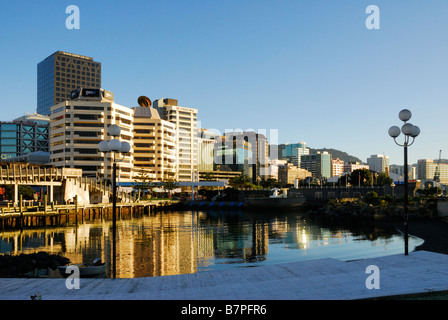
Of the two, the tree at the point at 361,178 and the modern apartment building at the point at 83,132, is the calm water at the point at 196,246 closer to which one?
the modern apartment building at the point at 83,132

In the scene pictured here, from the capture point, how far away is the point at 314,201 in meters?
121

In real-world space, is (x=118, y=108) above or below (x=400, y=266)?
above

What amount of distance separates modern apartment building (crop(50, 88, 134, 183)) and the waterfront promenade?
12166 cm

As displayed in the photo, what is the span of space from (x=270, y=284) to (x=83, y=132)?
133 meters

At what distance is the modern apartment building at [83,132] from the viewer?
136 meters

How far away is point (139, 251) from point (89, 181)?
57.1 meters

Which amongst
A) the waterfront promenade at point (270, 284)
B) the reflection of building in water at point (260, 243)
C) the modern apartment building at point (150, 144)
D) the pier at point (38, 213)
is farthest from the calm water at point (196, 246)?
the modern apartment building at point (150, 144)

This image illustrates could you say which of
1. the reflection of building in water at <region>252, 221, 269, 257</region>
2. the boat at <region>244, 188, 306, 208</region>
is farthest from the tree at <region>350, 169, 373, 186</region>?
the reflection of building in water at <region>252, 221, 269, 257</region>

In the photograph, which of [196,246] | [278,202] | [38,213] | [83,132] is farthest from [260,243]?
[83,132]

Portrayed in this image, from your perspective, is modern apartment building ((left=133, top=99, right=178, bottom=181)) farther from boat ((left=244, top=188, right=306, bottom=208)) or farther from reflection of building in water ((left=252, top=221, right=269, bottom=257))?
reflection of building in water ((left=252, top=221, right=269, bottom=257))

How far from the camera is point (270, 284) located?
15.1 metres

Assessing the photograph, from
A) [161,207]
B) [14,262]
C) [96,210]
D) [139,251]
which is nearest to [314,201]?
[161,207]

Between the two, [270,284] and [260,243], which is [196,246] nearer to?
[260,243]
